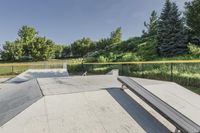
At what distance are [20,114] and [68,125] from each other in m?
0.59

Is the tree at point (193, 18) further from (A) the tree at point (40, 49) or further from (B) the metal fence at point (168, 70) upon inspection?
(A) the tree at point (40, 49)

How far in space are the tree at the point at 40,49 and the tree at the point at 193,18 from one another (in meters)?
26.9

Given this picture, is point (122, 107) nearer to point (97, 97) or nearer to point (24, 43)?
point (97, 97)

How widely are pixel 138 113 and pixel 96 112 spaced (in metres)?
0.48

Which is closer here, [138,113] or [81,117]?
[81,117]

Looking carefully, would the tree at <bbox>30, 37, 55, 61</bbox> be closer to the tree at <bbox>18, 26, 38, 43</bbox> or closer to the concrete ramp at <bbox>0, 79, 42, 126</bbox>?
the tree at <bbox>18, 26, 38, 43</bbox>

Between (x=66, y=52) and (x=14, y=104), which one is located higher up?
(x=66, y=52)

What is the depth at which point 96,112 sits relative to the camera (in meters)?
2.62

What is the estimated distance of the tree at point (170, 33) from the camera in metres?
20.3

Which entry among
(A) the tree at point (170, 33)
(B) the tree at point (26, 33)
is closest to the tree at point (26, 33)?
(B) the tree at point (26, 33)

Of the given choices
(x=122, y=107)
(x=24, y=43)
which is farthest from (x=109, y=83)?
(x=24, y=43)

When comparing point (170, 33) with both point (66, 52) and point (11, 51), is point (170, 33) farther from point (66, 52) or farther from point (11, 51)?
point (66, 52)

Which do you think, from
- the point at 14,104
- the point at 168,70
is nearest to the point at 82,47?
the point at 168,70

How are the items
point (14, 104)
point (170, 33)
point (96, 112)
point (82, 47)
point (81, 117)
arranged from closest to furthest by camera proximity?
point (81, 117) < point (96, 112) < point (14, 104) < point (170, 33) < point (82, 47)
